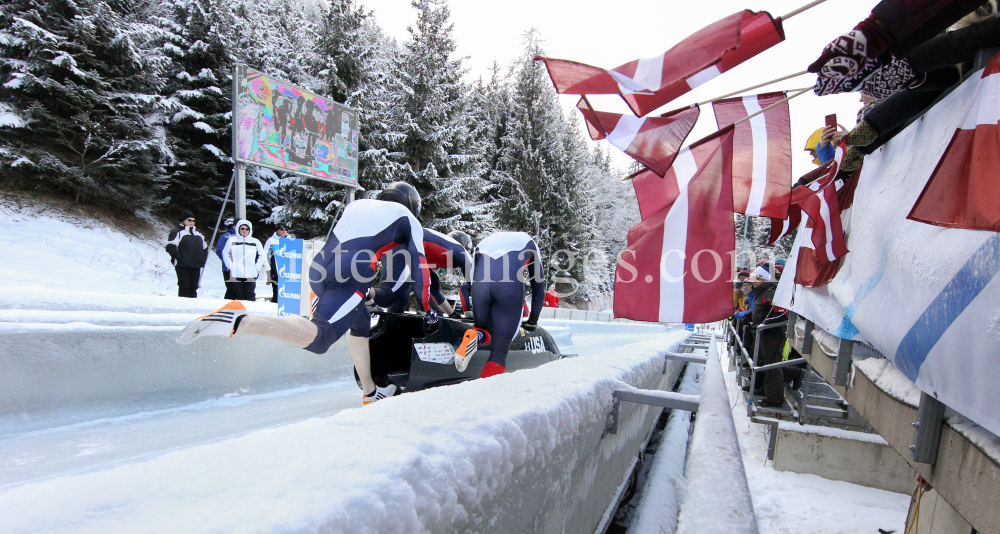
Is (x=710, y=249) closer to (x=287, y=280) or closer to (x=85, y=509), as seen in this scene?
(x=85, y=509)

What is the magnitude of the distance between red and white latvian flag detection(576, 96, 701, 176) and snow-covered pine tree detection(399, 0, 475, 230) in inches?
441

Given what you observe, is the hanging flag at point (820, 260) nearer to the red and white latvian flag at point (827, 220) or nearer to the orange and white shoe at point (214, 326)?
the red and white latvian flag at point (827, 220)

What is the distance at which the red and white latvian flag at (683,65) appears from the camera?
1.79 metres

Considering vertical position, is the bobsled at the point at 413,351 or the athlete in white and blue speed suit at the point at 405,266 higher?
the athlete in white and blue speed suit at the point at 405,266

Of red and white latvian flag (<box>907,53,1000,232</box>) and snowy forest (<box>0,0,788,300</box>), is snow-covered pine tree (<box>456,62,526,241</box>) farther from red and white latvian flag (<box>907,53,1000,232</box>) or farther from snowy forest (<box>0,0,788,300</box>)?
red and white latvian flag (<box>907,53,1000,232</box>)

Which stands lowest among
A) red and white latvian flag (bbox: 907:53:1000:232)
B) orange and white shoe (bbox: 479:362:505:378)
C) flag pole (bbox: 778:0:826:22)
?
orange and white shoe (bbox: 479:362:505:378)

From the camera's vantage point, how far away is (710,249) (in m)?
2.32

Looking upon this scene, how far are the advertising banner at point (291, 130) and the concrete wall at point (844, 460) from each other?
24.8 ft

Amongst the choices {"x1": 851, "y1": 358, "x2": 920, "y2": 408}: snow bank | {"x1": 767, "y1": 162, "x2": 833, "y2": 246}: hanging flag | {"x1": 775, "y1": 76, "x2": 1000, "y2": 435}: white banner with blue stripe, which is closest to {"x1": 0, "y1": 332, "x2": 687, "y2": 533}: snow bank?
{"x1": 775, "y1": 76, "x2": 1000, "y2": 435}: white banner with blue stripe

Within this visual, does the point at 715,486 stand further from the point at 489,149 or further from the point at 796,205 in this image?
the point at 489,149

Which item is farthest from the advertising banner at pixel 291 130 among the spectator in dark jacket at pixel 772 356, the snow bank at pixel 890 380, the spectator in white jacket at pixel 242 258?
the snow bank at pixel 890 380

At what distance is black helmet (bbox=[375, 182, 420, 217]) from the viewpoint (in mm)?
2684

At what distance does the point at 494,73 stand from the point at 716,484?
25.5 meters

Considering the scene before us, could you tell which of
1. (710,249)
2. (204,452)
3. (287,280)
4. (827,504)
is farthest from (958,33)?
(287,280)
